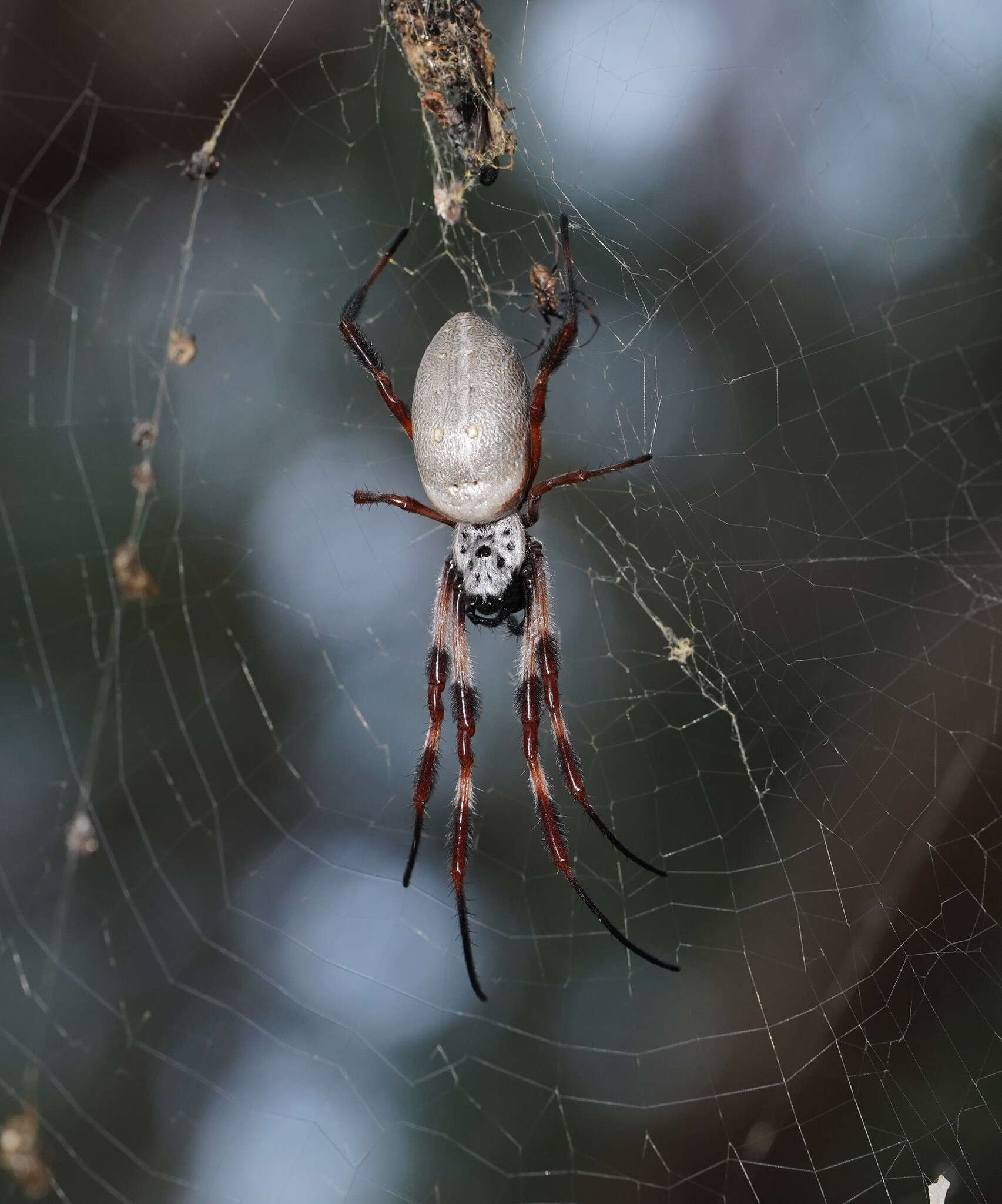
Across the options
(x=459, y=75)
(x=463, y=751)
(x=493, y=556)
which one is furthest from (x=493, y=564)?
(x=459, y=75)

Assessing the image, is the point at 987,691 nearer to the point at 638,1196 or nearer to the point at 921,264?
the point at 921,264

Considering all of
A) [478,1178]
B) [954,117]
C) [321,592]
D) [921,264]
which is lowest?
[478,1178]

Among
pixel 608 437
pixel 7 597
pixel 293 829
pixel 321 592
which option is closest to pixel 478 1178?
pixel 293 829

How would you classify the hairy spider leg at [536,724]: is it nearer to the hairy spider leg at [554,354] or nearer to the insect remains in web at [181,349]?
the hairy spider leg at [554,354]

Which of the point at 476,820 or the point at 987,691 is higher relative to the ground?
the point at 987,691

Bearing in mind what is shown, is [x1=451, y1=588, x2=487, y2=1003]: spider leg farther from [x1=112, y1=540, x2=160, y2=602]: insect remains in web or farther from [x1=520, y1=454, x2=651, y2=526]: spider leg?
[x1=112, y1=540, x2=160, y2=602]: insect remains in web

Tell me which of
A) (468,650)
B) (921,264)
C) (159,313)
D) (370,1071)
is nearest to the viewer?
(468,650)

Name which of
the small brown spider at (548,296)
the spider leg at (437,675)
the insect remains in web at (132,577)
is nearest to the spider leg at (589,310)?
the small brown spider at (548,296)
